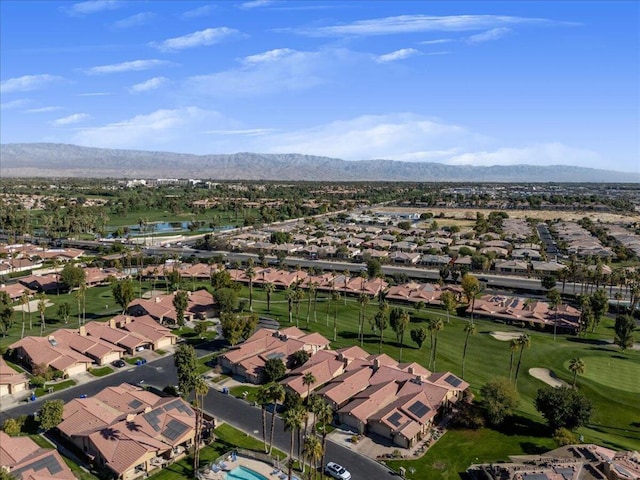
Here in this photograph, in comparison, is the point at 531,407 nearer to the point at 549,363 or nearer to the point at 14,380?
the point at 549,363

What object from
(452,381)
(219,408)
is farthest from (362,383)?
(219,408)

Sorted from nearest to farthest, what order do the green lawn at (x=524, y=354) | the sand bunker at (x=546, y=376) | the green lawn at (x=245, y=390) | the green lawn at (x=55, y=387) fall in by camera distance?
the green lawn at (x=524, y=354) → the green lawn at (x=245, y=390) → the green lawn at (x=55, y=387) → the sand bunker at (x=546, y=376)

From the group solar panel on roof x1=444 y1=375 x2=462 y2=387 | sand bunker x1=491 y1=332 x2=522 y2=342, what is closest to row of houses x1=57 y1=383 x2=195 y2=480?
solar panel on roof x1=444 y1=375 x2=462 y2=387

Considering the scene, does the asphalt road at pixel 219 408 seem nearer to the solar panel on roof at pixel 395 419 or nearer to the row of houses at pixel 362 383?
the row of houses at pixel 362 383

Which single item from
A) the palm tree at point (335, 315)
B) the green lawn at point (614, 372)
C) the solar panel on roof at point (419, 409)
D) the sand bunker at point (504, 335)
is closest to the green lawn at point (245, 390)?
the solar panel on roof at point (419, 409)

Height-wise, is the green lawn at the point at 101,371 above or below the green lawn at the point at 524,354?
below

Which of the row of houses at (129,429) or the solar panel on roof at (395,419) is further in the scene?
the solar panel on roof at (395,419)

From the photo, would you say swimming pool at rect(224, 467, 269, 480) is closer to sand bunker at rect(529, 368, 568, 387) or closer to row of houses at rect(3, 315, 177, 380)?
row of houses at rect(3, 315, 177, 380)
